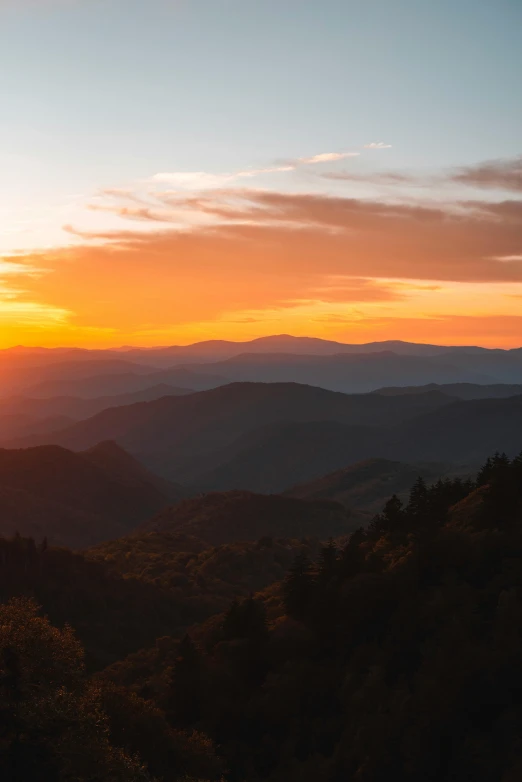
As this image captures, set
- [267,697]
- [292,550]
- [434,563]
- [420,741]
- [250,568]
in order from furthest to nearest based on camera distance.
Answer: [292,550] → [250,568] → [434,563] → [267,697] → [420,741]

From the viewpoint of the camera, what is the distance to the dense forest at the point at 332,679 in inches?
1280

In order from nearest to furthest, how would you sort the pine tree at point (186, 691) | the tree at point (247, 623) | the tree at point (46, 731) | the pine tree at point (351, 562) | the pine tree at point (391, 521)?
the tree at point (46, 731) → the pine tree at point (186, 691) → the tree at point (247, 623) → the pine tree at point (351, 562) → the pine tree at point (391, 521)

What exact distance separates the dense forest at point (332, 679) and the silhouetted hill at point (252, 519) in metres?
95.7

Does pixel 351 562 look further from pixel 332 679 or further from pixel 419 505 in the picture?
pixel 332 679

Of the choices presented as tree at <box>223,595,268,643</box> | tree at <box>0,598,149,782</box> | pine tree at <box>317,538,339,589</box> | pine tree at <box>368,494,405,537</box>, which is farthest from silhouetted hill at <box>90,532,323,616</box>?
tree at <box>0,598,149,782</box>

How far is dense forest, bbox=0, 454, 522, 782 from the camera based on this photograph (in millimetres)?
32500

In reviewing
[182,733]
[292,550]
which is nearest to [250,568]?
[292,550]

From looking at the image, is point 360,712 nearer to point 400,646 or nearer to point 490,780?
point 400,646

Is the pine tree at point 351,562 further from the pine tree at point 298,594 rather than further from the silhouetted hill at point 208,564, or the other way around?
the silhouetted hill at point 208,564

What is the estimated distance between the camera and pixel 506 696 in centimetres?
3791

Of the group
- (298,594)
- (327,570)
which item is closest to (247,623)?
(298,594)

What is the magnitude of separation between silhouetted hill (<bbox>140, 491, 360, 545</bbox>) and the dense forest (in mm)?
95705

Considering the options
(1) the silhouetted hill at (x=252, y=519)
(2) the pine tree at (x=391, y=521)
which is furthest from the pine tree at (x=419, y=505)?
(1) the silhouetted hill at (x=252, y=519)

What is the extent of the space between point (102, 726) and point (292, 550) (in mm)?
103187
